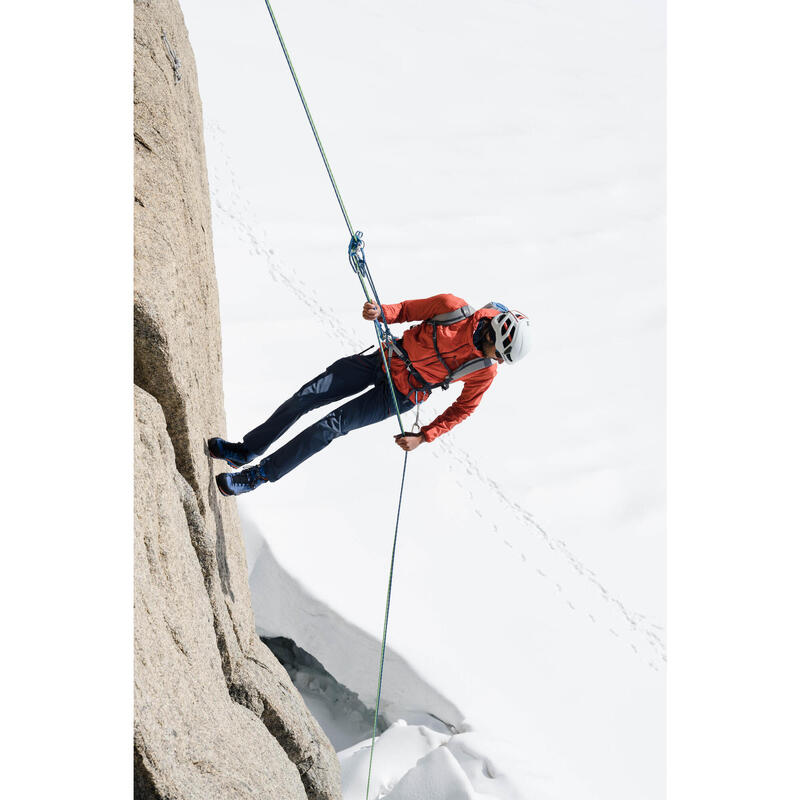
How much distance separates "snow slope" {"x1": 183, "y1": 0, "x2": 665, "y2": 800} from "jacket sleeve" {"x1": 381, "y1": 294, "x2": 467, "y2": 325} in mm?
3220

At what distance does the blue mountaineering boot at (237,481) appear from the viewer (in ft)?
13.1

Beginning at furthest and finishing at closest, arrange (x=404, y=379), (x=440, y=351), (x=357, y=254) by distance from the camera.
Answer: (x=404, y=379), (x=440, y=351), (x=357, y=254)

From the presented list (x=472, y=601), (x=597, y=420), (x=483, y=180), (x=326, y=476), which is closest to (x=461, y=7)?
(x=483, y=180)

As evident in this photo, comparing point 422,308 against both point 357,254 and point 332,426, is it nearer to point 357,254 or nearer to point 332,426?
point 357,254

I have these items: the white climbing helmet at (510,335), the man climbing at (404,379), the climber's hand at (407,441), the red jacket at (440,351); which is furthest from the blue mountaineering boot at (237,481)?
the white climbing helmet at (510,335)

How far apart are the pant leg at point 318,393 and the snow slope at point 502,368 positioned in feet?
9.28

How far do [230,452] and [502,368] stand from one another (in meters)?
8.42

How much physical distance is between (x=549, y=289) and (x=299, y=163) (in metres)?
4.75

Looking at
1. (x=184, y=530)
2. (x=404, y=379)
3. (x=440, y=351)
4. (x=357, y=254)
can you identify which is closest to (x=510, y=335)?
(x=440, y=351)

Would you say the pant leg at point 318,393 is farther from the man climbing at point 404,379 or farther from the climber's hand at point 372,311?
the climber's hand at point 372,311

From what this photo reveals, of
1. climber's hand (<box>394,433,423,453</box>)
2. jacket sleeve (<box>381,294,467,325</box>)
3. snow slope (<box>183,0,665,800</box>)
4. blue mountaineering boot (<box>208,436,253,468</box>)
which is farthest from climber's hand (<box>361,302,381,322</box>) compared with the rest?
snow slope (<box>183,0,665,800</box>)

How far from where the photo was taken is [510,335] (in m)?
3.75

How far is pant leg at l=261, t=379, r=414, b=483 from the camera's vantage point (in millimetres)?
3918

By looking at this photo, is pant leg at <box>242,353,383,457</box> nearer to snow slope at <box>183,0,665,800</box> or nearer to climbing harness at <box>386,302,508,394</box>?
climbing harness at <box>386,302,508,394</box>
